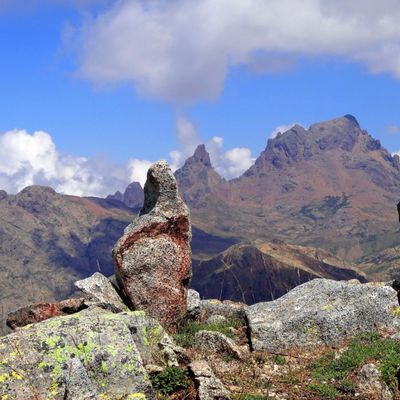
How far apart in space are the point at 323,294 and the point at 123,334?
10.3 metres

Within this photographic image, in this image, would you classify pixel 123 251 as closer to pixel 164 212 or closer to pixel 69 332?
pixel 164 212

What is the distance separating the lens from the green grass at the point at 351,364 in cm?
1520

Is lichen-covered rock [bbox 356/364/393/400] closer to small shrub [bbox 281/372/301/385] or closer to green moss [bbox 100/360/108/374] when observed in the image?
small shrub [bbox 281/372/301/385]

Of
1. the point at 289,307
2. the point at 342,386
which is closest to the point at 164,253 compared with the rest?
the point at 289,307

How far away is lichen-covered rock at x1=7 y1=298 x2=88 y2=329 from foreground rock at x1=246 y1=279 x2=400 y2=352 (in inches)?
259

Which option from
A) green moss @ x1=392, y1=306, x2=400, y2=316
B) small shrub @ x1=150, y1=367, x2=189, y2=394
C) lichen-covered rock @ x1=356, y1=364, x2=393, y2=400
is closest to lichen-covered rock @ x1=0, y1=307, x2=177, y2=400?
small shrub @ x1=150, y1=367, x2=189, y2=394

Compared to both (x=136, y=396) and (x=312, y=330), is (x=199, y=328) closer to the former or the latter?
(x=312, y=330)

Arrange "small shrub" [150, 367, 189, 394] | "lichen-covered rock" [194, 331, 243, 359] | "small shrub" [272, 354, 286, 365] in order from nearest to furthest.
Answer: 1. "small shrub" [150, 367, 189, 394]
2. "small shrub" [272, 354, 286, 365]
3. "lichen-covered rock" [194, 331, 243, 359]

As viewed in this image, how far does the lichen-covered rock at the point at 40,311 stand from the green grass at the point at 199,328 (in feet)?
12.6

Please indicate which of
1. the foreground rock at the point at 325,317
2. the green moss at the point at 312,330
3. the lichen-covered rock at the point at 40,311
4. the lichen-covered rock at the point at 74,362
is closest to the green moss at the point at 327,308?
the foreground rock at the point at 325,317

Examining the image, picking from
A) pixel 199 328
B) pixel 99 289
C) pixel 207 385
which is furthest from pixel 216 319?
pixel 207 385

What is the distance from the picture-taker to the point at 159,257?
25.1 m

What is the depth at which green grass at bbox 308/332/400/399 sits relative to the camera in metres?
15.2

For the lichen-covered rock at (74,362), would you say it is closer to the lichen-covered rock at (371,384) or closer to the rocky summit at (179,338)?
the rocky summit at (179,338)
